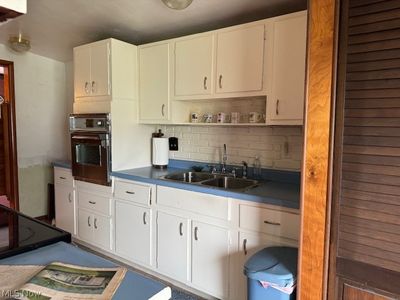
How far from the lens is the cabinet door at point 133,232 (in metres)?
2.58

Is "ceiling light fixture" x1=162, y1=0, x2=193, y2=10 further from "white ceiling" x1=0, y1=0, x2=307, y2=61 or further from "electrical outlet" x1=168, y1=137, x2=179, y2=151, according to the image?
"electrical outlet" x1=168, y1=137, x2=179, y2=151

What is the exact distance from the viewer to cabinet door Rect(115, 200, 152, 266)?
8.48ft

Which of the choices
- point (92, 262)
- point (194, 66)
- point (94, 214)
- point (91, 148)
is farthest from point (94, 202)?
point (92, 262)

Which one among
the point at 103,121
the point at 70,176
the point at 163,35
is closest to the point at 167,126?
the point at 103,121

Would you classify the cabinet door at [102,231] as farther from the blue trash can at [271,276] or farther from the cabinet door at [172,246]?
the blue trash can at [271,276]

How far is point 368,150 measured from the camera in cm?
117

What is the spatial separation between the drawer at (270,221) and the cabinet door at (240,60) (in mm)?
920

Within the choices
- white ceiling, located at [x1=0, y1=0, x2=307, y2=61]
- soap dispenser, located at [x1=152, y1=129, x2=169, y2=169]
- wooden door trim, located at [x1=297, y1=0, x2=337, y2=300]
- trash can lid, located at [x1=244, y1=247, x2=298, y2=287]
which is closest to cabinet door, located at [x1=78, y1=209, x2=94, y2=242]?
soap dispenser, located at [x1=152, y1=129, x2=169, y2=169]

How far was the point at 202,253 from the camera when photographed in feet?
7.34

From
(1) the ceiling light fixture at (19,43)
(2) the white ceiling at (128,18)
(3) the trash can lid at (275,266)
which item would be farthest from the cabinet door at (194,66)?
(1) the ceiling light fixture at (19,43)

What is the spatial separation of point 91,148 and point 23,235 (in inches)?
76.2

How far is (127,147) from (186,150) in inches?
24.1

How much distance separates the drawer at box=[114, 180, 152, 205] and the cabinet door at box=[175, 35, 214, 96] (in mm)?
923

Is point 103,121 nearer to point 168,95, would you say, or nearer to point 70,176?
point 168,95
